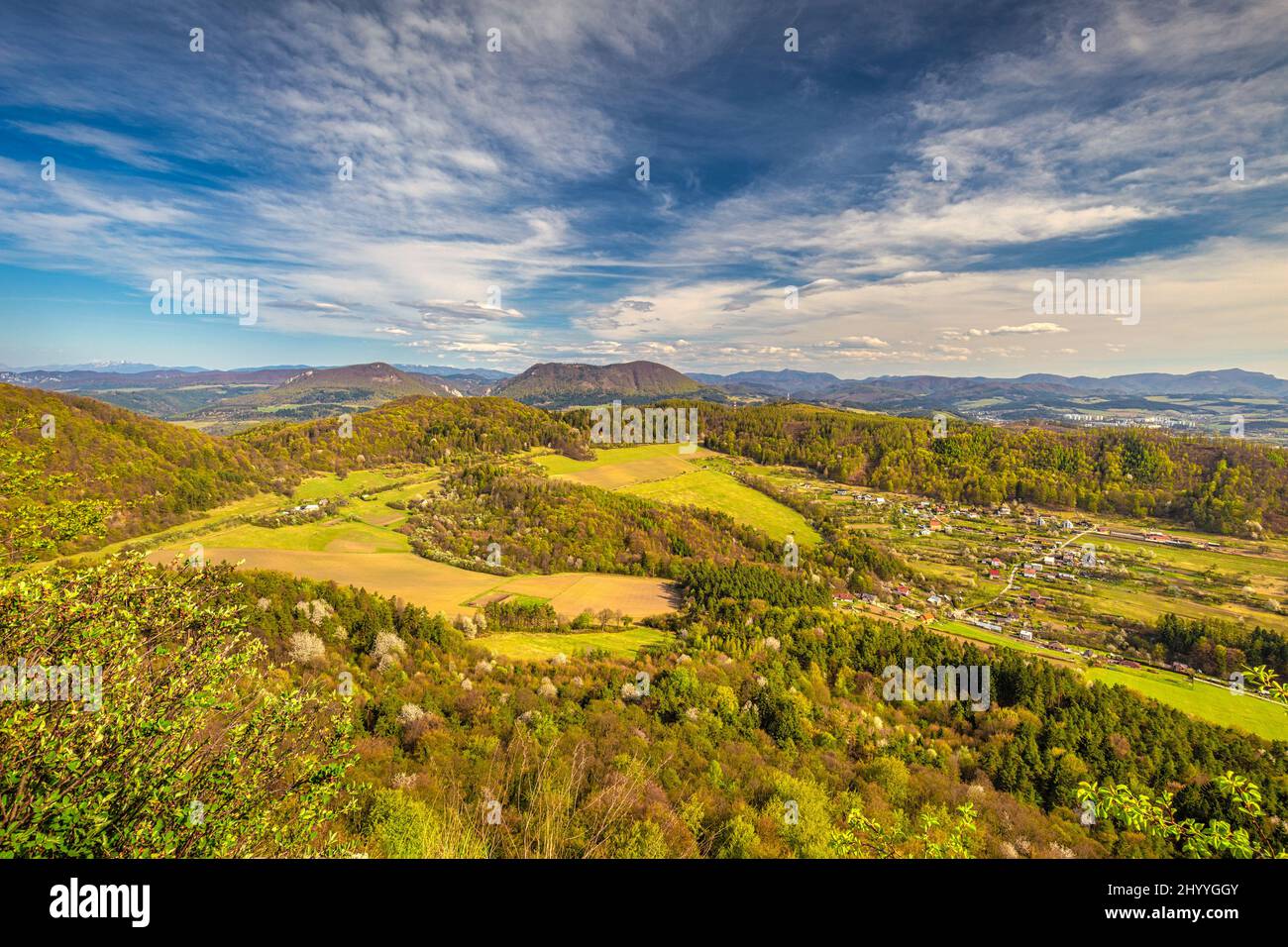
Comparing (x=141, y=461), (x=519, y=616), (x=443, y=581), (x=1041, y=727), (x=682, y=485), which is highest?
(x=141, y=461)

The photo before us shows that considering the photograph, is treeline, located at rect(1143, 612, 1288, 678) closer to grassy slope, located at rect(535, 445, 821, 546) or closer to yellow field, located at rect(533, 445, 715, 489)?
grassy slope, located at rect(535, 445, 821, 546)

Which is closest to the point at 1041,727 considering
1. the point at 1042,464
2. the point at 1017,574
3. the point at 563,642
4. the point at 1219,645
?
the point at 563,642

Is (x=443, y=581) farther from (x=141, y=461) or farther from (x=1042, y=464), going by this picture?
(x=1042, y=464)

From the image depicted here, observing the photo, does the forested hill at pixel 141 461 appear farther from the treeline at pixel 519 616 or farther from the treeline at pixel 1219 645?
the treeline at pixel 1219 645

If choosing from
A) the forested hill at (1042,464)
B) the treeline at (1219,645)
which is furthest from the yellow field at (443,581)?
the forested hill at (1042,464)

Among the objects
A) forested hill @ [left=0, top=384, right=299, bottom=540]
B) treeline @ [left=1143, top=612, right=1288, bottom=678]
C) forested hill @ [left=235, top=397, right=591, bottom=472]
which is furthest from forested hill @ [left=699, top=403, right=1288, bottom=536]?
forested hill @ [left=0, top=384, right=299, bottom=540]

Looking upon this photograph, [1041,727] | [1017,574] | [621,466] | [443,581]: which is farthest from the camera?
[621,466]

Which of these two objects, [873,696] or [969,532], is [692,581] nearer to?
[873,696]

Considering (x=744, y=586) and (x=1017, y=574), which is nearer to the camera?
(x=744, y=586)
